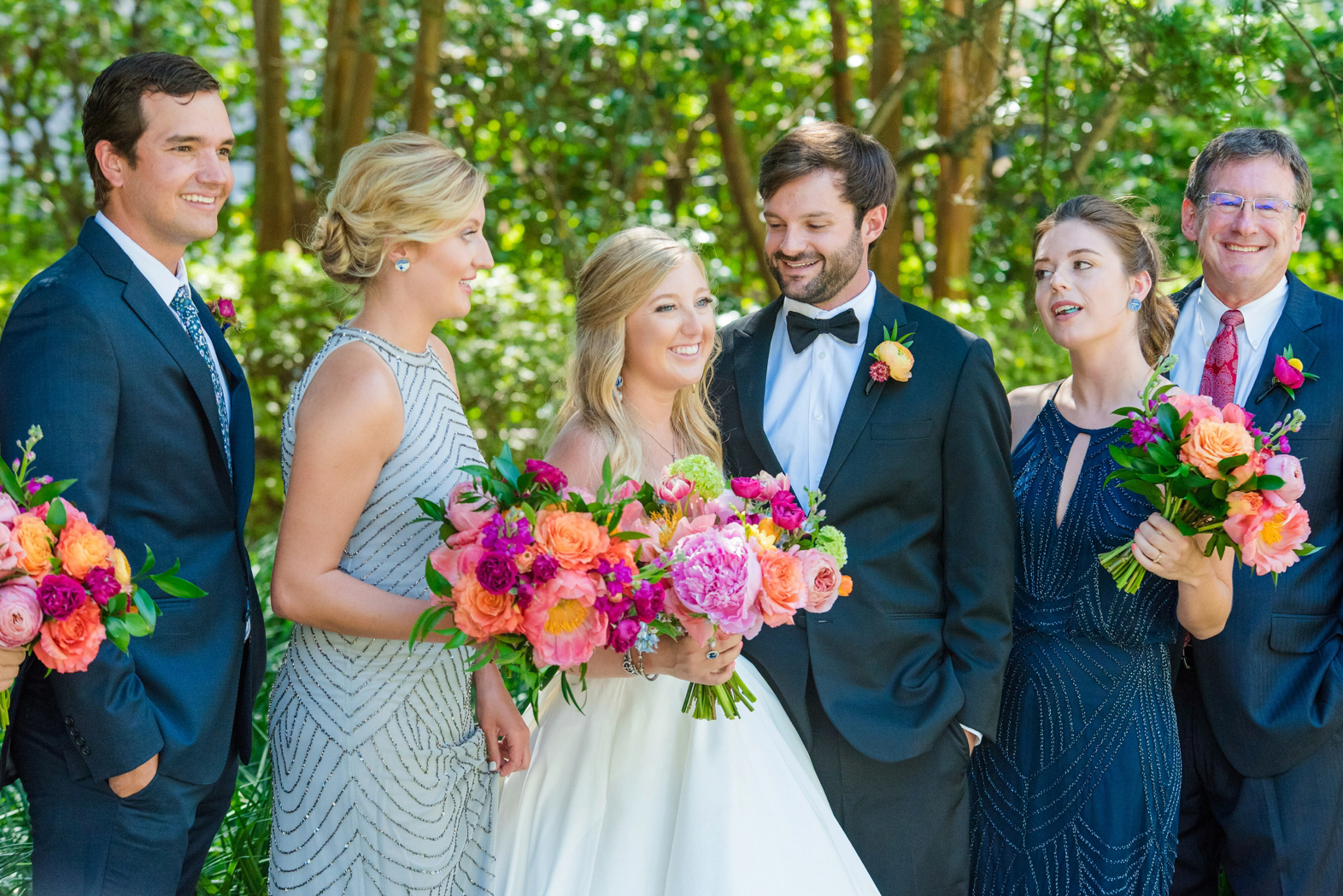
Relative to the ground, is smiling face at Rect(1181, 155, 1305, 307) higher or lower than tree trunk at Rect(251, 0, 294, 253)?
lower

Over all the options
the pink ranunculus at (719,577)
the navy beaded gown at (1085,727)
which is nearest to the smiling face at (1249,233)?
the navy beaded gown at (1085,727)

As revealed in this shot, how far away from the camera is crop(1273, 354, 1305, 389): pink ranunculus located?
341 centimetres

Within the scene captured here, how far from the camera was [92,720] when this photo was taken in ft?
8.30

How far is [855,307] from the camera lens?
11.8ft

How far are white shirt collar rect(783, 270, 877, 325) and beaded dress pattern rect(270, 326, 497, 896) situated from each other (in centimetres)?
120

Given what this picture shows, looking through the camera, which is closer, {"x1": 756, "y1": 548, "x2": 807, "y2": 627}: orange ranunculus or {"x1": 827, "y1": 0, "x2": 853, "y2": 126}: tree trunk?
{"x1": 756, "y1": 548, "x2": 807, "y2": 627}: orange ranunculus

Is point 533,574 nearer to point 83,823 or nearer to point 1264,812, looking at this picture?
point 83,823

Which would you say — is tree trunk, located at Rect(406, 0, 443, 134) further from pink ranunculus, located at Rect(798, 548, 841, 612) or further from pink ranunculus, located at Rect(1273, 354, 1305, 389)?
pink ranunculus, located at Rect(798, 548, 841, 612)

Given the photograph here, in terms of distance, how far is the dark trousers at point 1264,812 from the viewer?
11.3ft

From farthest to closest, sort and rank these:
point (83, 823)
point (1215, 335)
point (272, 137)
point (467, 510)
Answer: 1. point (272, 137)
2. point (1215, 335)
3. point (83, 823)
4. point (467, 510)

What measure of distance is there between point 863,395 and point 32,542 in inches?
83.7

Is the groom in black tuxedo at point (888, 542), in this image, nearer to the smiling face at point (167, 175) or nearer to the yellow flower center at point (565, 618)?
the yellow flower center at point (565, 618)

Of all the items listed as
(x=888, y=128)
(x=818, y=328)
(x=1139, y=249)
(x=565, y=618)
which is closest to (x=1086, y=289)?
(x=1139, y=249)

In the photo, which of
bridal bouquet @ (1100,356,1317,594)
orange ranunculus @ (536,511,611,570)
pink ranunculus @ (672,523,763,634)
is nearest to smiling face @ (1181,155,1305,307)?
bridal bouquet @ (1100,356,1317,594)
